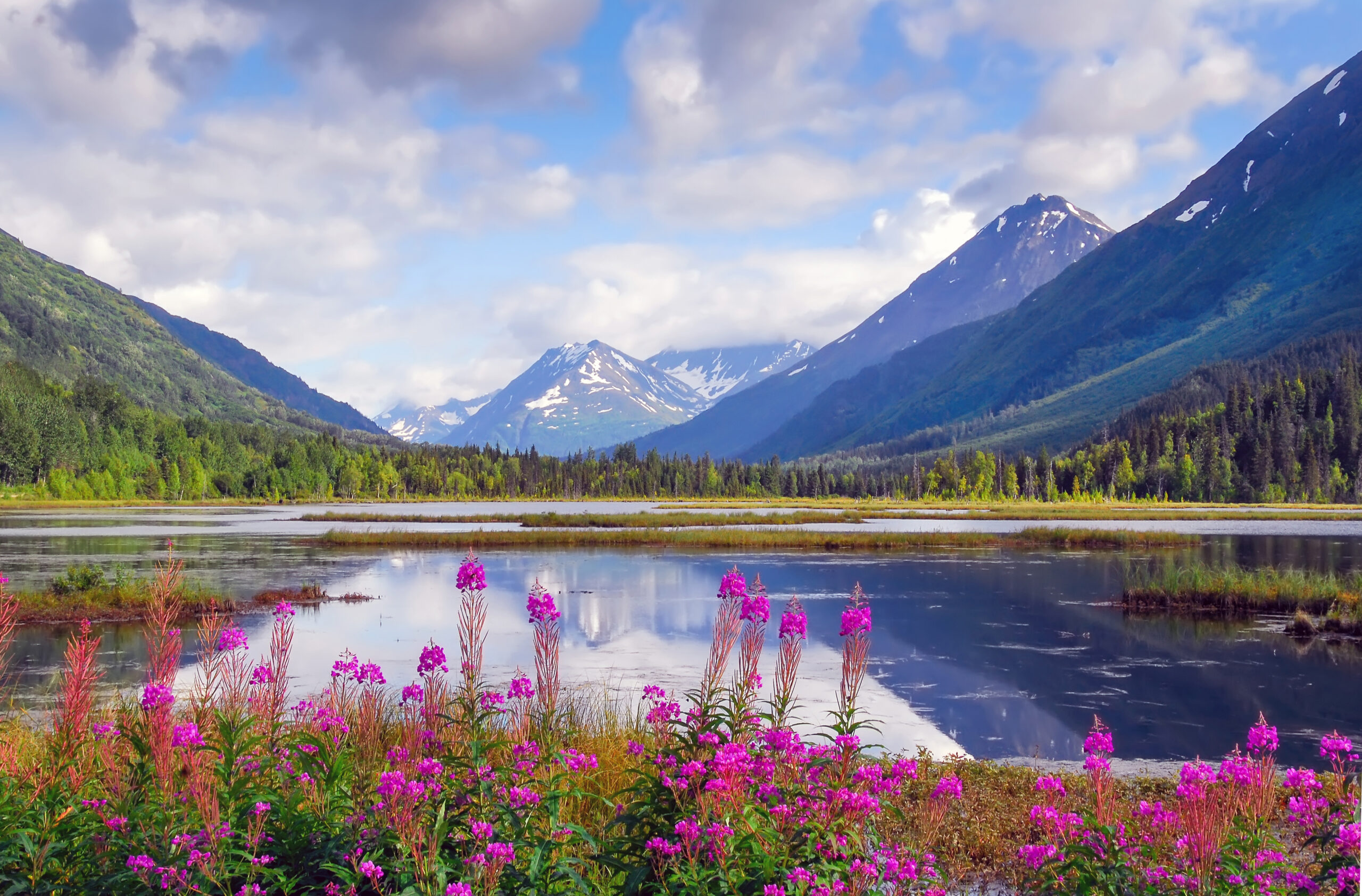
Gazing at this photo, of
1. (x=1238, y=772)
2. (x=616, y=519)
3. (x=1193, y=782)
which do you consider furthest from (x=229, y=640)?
(x=616, y=519)

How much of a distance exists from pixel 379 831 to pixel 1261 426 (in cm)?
19199

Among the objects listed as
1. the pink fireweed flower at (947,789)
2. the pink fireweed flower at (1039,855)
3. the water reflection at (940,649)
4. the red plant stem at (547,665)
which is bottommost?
the water reflection at (940,649)

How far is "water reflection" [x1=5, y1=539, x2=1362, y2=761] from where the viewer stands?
1945 centimetres

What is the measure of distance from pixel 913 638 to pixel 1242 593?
1537cm

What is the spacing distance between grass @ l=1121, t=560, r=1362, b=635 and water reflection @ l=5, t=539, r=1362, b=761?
190 centimetres

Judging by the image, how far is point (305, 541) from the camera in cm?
7106

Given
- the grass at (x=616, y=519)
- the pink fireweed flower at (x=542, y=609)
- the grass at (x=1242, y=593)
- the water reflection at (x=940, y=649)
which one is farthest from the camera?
the grass at (x=616, y=519)

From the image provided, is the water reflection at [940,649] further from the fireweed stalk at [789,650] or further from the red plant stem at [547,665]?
the red plant stem at [547,665]

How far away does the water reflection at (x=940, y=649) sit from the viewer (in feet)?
63.8

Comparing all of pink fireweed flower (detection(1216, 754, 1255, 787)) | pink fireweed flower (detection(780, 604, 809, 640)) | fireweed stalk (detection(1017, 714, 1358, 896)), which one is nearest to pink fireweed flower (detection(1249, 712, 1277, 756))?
fireweed stalk (detection(1017, 714, 1358, 896))

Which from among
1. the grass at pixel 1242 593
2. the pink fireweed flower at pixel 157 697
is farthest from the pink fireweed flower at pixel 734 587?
the grass at pixel 1242 593

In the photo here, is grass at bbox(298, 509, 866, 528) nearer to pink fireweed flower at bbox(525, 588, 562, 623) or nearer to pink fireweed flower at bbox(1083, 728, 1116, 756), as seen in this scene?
pink fireweed flower at bbox(525, 588, 562, 623)

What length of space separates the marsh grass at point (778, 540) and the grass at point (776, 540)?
57 millimetres

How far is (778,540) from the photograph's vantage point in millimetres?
69750
